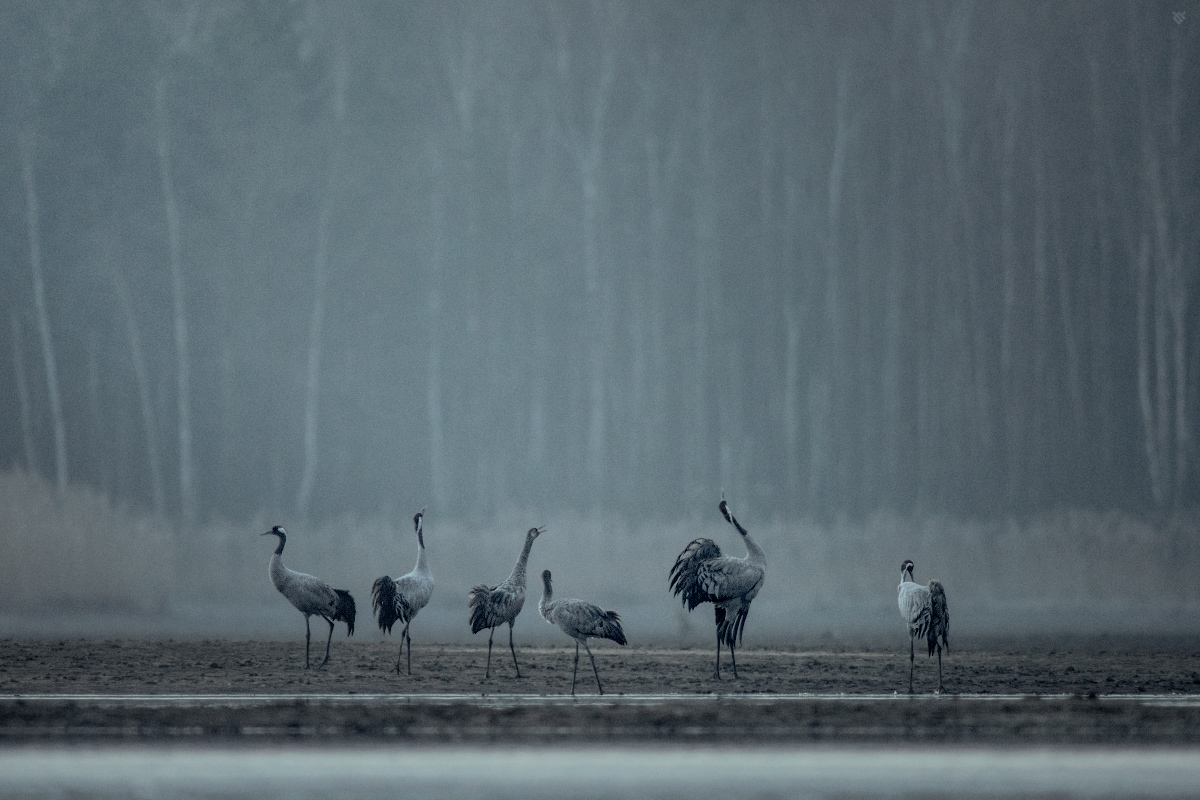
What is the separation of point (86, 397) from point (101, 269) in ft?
18.0

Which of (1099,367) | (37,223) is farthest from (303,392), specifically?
(1099,367)

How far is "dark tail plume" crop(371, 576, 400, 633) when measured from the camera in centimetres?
2583

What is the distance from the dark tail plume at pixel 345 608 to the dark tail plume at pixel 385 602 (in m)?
0.89

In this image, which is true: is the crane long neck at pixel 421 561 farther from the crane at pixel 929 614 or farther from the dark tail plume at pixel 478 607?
the crane at pixel 929 614

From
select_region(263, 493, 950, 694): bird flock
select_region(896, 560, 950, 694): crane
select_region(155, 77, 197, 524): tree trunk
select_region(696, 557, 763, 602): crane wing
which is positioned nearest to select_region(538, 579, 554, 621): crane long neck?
select_region(263, 493, 950, 694): bird flock

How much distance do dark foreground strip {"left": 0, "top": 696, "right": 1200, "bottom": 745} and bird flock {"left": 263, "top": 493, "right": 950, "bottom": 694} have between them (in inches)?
153

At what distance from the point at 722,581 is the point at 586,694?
185 inches

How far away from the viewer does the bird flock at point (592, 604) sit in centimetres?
2195

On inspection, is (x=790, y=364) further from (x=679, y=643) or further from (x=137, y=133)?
(x=137, y=133)

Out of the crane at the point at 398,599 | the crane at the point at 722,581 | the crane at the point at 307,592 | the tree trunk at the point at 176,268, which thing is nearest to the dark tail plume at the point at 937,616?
the crane at the point at 722,581

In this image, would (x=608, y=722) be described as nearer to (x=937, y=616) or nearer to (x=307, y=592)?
(x=937, y=616)

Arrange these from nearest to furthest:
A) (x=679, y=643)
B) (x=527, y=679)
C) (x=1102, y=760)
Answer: (x=1102, y=760), (x=527, y=679), (x=679, y=643)

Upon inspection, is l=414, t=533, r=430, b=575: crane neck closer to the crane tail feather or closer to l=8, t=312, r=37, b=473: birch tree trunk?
the crane tail feather

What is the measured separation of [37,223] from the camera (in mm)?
57281
